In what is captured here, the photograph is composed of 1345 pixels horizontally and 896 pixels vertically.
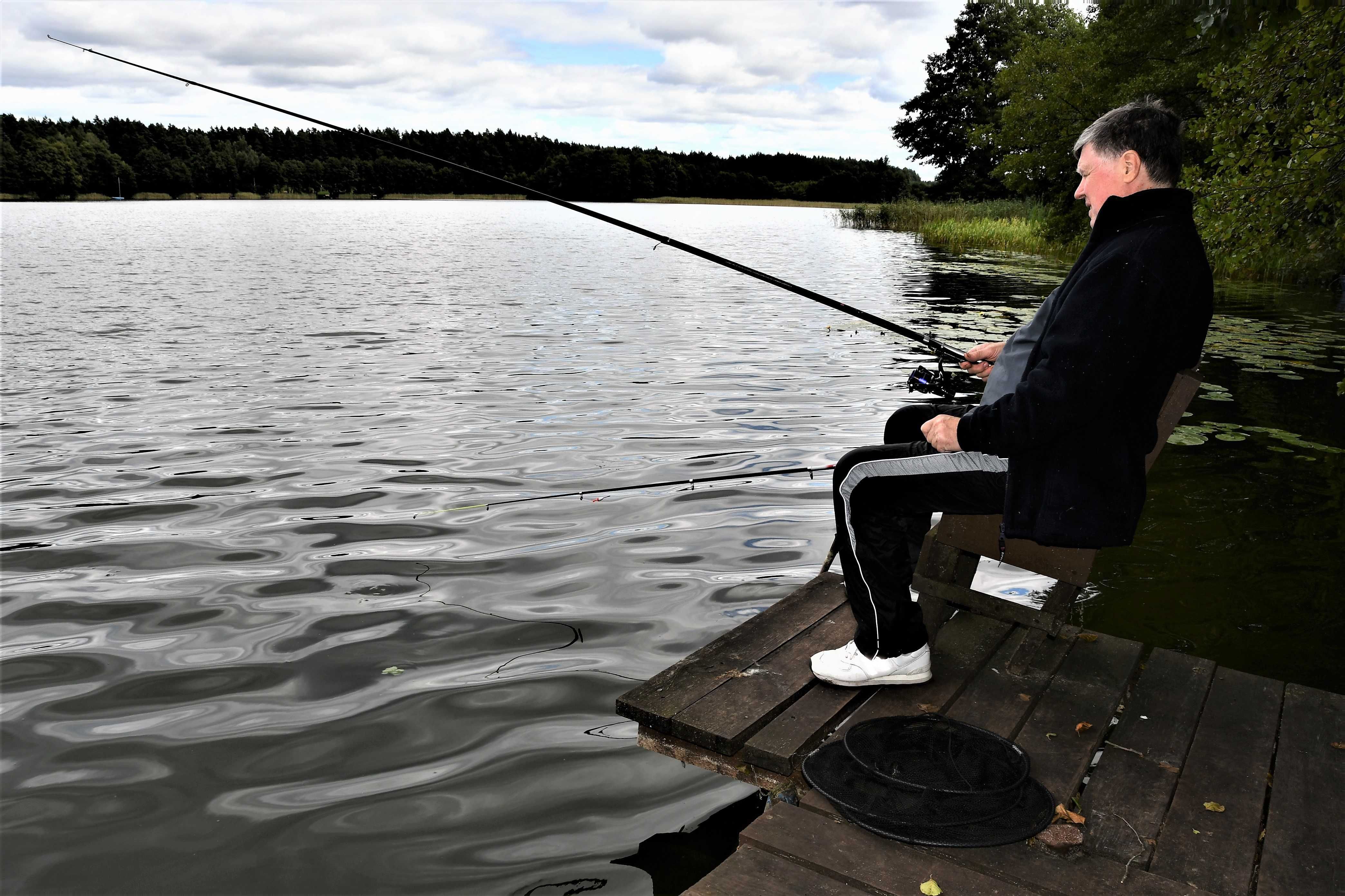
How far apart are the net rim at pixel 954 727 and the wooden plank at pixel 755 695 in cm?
30

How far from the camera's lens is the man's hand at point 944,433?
3068 millimetres

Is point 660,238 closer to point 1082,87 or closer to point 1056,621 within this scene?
point 1056,621

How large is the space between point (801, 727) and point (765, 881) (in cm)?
76

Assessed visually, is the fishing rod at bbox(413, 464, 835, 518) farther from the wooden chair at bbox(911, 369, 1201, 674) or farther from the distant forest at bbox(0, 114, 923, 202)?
the distant forest at bbox(0, 114, 923, 202)

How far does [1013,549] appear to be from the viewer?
3752 millimetres

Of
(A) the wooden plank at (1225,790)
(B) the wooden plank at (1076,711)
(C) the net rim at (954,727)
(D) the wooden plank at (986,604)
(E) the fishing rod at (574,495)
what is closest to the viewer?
(A) the wooden plank at (1225,790)

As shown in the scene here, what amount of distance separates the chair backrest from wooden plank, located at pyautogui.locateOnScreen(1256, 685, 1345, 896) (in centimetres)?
79

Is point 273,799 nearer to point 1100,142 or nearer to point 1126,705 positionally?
point 1126,705

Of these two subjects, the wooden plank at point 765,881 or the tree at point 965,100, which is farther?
the tree at point 965,100

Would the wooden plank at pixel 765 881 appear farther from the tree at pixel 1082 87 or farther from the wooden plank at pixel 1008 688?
the tree at pixel 1082 87

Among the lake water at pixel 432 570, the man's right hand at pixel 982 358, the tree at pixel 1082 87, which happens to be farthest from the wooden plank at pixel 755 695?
the tree at pixel 1082 87

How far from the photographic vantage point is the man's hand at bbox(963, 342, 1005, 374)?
3.98 metres

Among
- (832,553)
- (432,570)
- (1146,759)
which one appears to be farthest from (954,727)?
(432,570)

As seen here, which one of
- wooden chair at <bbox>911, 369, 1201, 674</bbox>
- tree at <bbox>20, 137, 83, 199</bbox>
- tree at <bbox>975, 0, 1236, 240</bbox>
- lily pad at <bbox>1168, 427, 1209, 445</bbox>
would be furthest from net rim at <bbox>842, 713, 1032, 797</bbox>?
tree at <bbox>20, 137, 83, 199</bbox>
